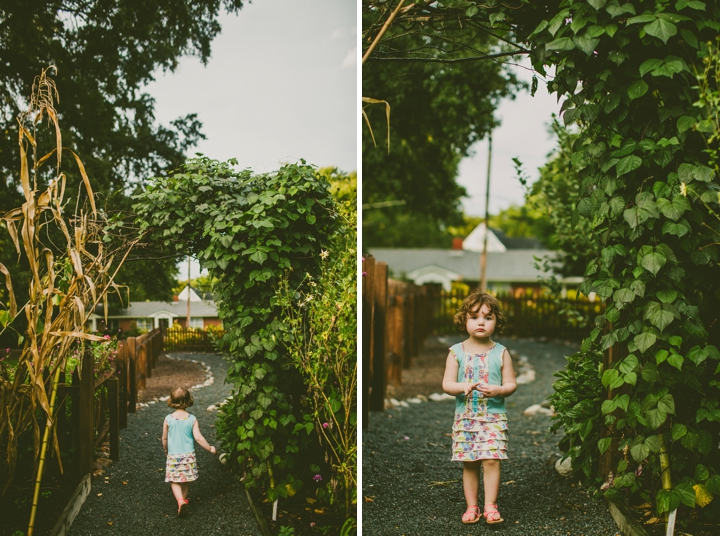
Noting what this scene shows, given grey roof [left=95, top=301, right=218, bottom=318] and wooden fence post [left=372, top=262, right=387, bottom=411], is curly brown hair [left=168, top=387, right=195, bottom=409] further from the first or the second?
wooden fence post [left=372, top=262, right=387, bottom=411]

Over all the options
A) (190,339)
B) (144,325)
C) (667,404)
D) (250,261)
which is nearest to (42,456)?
(144,325)

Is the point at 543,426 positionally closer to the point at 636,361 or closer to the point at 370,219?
the point at 636,361

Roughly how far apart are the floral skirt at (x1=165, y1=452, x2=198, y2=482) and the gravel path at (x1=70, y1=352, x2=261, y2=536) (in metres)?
0.04

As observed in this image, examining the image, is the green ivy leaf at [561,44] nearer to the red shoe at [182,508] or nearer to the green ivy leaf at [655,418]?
the green ivy leaf at [655,418]

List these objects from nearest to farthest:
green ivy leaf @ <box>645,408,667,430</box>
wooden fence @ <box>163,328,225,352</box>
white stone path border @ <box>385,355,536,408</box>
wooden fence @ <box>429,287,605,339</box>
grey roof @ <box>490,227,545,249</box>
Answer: green ivy leaf @ <box>645,408,667,430</box> → wooden fence @ <box>163,328,225,352</box> → white stone path border @ <box>385,355,536,408</box> → wooden fence @ <box>429,287,605,339</box> → grey roof @ <box>490,227,545,249</box>

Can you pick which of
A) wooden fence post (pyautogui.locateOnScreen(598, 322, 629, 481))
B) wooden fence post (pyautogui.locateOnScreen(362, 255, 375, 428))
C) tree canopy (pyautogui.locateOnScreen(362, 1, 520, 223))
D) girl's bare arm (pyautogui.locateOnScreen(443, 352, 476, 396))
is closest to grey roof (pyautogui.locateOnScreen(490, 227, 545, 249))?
tree canopy (pyautogui.locateOnScreen(362, 1, 520, 223))

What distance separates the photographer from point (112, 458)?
289cm

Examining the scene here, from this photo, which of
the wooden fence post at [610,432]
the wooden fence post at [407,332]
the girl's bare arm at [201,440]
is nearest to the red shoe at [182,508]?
the girl's bare arm at [201,440]

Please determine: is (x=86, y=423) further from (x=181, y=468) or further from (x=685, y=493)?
(x=685, y=493)

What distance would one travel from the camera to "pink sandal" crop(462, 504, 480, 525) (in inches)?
114

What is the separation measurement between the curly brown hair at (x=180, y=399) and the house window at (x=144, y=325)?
0.35m

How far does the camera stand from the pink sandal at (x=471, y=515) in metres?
2.90

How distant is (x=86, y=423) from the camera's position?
2.82 m

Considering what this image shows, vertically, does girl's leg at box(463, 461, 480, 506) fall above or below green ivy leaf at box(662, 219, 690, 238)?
below
